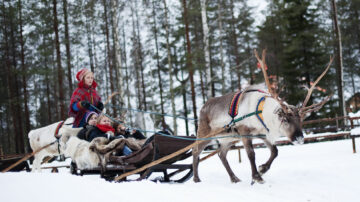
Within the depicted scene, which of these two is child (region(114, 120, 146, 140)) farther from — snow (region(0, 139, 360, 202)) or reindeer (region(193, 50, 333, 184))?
snow (region(0, 139, 360, 202))

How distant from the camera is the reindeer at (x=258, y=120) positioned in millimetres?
4020

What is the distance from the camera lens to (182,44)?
23656 millimetres

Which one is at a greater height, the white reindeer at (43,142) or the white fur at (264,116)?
the white fur at (264,116)

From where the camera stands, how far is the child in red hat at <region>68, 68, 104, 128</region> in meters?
5.36

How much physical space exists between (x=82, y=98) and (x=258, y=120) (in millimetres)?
3272

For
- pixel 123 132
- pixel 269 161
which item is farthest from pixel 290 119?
pixel 123 132

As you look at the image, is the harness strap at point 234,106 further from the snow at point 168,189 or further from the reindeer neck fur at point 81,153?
the reindeer neck fur at point 81,153

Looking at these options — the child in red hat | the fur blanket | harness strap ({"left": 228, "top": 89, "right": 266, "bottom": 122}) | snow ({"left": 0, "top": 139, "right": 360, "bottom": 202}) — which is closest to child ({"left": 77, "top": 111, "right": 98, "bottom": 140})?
the child in red hat

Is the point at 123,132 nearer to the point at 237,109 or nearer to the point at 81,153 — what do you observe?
the point at 81,153

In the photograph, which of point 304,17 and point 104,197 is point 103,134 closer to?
point 104,197

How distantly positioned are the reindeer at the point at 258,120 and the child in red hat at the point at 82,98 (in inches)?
84.6

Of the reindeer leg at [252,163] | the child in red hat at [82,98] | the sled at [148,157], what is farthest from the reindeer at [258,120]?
the child in red hat at [82,98]

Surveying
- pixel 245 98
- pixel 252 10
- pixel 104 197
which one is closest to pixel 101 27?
pixel 252 10

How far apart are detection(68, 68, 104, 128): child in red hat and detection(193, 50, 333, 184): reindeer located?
2.15 m
